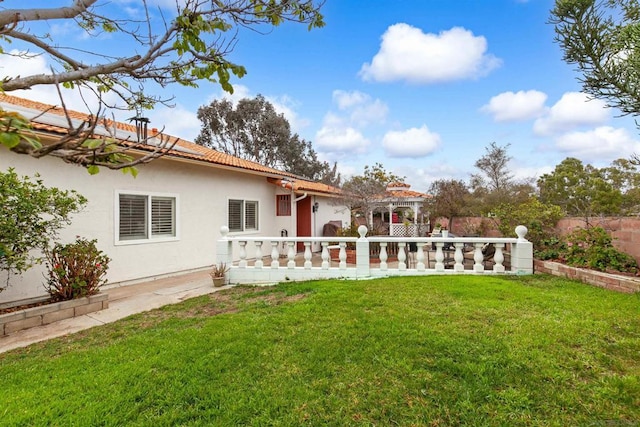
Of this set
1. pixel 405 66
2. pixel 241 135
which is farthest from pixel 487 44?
pixel 241 135

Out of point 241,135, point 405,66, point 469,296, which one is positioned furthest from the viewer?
point 241,135

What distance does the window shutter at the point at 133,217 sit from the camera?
8.34m

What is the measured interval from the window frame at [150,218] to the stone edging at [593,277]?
10.2 metres

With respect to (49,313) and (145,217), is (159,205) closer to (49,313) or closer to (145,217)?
(145,217)

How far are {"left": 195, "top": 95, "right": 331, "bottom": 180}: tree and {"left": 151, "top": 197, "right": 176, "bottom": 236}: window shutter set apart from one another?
66.2ft

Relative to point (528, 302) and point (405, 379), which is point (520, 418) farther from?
point (528, 302)

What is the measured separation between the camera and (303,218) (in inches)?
566

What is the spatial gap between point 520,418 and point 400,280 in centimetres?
438

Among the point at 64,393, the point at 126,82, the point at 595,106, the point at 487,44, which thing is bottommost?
the point at 64,393

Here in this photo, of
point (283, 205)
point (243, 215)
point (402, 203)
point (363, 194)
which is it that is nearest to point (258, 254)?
point (243, 215)

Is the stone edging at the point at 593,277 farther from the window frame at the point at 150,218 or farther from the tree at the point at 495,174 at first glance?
the tree at the point at 495,174

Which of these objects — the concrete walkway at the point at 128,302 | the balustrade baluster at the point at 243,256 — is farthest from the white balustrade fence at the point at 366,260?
the concrete walkway at the point at 128,302

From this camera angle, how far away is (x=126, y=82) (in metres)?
3.88

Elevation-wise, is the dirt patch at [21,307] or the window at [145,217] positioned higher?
the window at [145,217]
